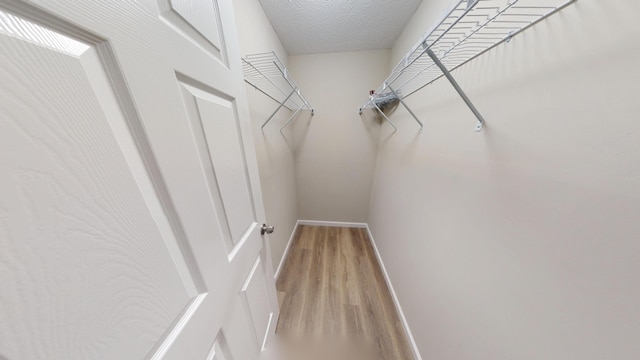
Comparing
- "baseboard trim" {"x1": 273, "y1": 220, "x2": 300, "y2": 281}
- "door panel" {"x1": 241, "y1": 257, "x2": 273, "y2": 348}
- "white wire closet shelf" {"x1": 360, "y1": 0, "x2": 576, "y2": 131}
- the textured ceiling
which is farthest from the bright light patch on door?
"baseboard trim" {"x1": 273, "y1": 220, "x2": 300, "y2": 281}

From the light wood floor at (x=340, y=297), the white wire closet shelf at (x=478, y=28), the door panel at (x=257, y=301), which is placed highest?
the white wire closet shelf at (x=478, y=28)

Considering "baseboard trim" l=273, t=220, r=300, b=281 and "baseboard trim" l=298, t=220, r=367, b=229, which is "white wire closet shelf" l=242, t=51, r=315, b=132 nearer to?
"baseboard trim" l=273, t=220, r=300, b=281

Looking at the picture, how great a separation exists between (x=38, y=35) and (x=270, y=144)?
133 centimetres

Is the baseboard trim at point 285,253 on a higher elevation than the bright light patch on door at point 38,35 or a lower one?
lower

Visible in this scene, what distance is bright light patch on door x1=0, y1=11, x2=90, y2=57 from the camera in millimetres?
217

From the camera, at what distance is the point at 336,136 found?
2.28 metres

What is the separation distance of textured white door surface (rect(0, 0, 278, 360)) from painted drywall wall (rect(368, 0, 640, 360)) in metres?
0.96

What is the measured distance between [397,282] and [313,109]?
193 cm

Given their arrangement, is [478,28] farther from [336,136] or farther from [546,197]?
[336,136]

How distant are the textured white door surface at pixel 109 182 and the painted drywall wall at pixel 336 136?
5.42 feet

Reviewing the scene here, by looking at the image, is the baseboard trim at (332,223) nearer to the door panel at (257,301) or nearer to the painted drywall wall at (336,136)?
the painted drywall wall at (336,136)

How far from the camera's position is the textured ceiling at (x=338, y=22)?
134cm

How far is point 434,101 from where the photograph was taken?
43.5 inches

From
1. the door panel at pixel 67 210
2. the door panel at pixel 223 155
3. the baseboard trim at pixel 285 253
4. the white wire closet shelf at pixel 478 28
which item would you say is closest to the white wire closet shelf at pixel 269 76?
the door panel at pixel 223 155
